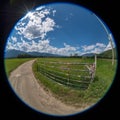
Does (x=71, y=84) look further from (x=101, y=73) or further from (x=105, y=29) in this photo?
(x=105, y=29)

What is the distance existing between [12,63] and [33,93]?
289 mm

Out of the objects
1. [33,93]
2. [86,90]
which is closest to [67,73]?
[86,90]

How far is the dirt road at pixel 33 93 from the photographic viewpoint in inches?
111

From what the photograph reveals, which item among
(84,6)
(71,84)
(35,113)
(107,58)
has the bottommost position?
(35,113)

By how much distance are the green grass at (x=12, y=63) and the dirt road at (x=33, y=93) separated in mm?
28

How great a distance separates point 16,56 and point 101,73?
2.28ft

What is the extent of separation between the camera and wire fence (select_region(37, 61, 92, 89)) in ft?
9.25

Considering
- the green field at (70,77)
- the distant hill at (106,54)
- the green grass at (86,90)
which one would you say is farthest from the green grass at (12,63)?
the distant hill at (106,54)

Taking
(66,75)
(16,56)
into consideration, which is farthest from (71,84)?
(16,56)

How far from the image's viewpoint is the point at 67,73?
2893mm

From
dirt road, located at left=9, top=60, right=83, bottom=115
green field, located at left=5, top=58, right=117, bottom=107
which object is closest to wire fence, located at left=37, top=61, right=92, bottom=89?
green field, located at left=5, top=58, right=117, bottom=107

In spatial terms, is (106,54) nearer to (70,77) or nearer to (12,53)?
(70,77)

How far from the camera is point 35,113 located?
9.57 feet

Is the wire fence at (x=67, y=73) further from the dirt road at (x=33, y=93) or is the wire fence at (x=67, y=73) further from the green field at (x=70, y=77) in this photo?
the dirt road at (x=33, y=93)
